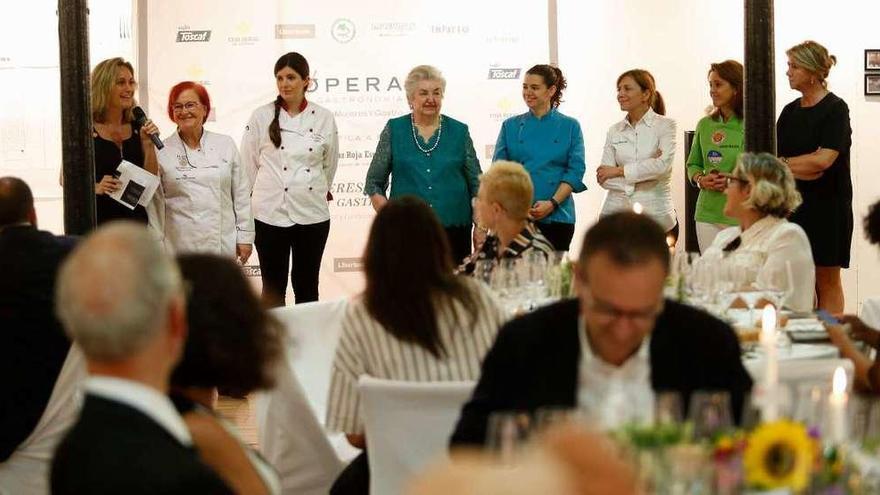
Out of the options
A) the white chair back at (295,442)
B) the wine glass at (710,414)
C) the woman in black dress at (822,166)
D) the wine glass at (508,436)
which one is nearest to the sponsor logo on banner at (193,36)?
the woman in black dress at (822,166)

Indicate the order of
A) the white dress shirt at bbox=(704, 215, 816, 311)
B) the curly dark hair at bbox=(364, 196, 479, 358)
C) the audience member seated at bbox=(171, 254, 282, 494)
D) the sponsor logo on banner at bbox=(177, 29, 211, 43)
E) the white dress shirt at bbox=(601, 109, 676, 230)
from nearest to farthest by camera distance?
1. the audience member seated at bbox=(171, 254, 282, 494)
2. the curly dark hair at bbox=(364, 196, 479, 358)
3. the white dress shirt at bbox=(704, 215, 816, 311)
4. the white dress shirt at bbox=(601, 109, 676, 230)
5. the sponsor logo on banner at bbox=(177, 29, 211, 43)

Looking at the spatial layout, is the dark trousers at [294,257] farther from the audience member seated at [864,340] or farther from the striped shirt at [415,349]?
the striped shirt at [415,349]

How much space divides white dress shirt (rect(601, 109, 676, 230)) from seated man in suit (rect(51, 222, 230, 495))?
248 inches

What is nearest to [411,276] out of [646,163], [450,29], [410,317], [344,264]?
[410,317]

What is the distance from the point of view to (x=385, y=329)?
3531mm

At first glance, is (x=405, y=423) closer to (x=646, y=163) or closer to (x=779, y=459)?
(x=779, y=459)

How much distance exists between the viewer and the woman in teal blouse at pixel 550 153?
782 cm

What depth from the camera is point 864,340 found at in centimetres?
424

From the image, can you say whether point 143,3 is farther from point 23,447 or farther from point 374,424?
point 374,424

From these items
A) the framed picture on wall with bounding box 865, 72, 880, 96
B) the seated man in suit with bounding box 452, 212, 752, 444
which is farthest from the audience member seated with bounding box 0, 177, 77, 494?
the framed picture on wall with bounding box 865, 72, 880, 96

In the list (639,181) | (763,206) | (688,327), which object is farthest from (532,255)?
(639,181)

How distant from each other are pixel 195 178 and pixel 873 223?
13.4ft

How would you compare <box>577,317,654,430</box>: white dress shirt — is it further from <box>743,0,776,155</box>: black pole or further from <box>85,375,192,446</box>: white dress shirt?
<box>743,0,776,155</box>: black pole

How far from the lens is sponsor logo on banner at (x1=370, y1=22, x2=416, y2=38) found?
9477 mm
